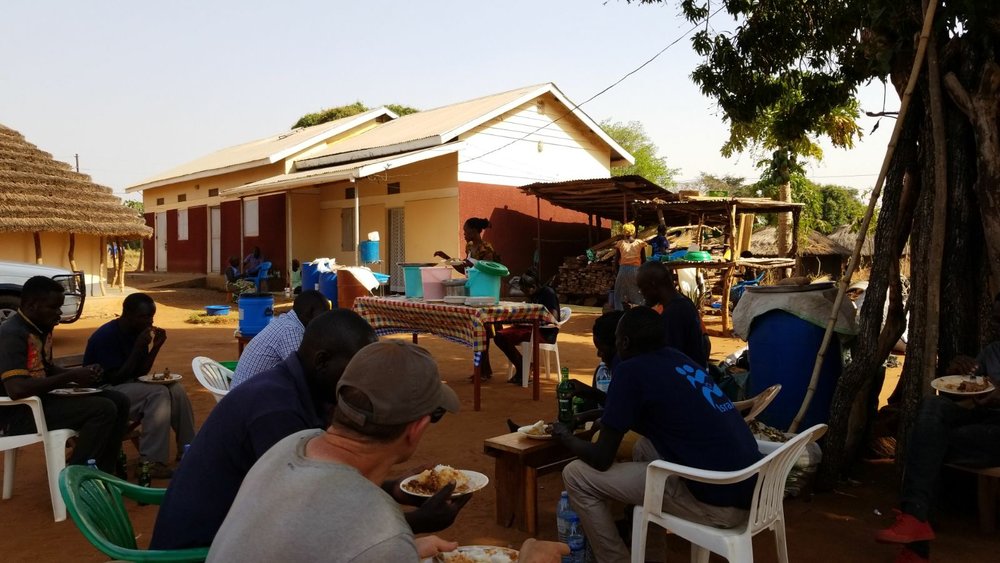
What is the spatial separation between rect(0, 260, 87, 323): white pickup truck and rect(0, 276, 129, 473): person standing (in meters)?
7.11

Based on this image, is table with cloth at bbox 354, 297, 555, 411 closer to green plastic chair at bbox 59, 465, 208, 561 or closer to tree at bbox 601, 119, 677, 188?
green plastic chair at bbox 59, 465, 208, 561

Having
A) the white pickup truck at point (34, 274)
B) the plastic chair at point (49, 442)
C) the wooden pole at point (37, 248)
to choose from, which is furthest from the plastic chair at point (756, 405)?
the wooden pole at point (37, 248)

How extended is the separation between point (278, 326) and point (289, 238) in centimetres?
1553

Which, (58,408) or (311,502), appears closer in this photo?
(311,502)

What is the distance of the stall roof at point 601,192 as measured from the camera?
14977 mm

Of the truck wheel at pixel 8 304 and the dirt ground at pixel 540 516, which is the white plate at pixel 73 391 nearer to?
the dirt ground at pixel 540 516

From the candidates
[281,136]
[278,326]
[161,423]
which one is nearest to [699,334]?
[278,326]

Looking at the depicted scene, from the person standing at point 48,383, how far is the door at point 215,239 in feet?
64.4

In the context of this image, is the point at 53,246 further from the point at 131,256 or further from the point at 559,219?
the point at 131,256

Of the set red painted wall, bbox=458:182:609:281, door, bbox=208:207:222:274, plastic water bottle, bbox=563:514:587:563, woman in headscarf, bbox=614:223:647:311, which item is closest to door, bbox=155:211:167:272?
door, bbox=208:207:222:274

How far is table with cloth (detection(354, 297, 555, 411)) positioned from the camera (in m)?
6.60

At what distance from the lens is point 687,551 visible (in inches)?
154

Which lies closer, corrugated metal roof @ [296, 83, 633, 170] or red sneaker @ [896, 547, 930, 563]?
red sneaker @ [896, 547, 930, 563]

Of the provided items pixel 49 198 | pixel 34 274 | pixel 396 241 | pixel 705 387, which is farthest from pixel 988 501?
pixel 49 198
